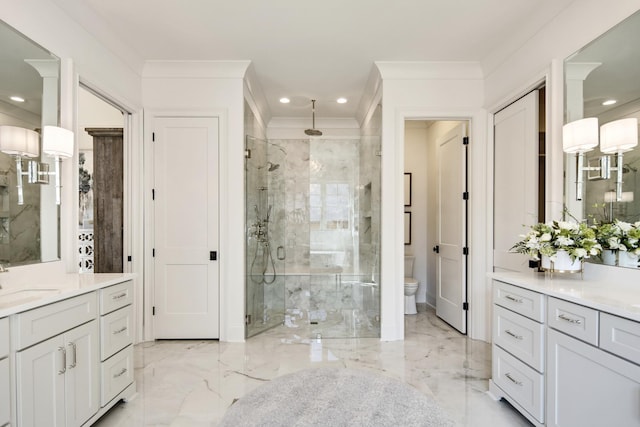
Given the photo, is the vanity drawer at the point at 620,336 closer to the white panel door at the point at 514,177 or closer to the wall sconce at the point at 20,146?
the white panel door at the point at 514,177

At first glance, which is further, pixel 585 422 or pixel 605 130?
pixel 605 130

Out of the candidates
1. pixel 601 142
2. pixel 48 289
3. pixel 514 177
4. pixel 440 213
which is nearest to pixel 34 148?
pixel 48 289

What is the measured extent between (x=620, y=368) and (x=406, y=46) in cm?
284

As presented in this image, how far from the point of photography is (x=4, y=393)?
4.55ft

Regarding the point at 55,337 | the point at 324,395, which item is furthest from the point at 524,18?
the point at 55,337

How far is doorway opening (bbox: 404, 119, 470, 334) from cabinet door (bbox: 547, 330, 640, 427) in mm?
1920

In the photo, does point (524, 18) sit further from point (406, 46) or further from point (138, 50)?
point (138, 50)

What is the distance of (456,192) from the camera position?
12.7ft

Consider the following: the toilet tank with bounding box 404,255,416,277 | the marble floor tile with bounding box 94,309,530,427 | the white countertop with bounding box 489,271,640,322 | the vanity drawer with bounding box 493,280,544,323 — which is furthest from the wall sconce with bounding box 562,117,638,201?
the toilet tank with bounding box 404,255,416,277

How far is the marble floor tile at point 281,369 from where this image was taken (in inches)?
85.9

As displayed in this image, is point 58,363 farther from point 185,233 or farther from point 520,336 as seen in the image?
point 520,336

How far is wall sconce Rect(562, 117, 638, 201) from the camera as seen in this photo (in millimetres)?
1947

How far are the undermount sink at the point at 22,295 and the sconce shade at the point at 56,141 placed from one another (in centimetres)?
88

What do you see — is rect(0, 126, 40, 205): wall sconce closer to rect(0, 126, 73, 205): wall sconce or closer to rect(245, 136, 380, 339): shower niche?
rect(0, 126, 73, 205): wall sconce
